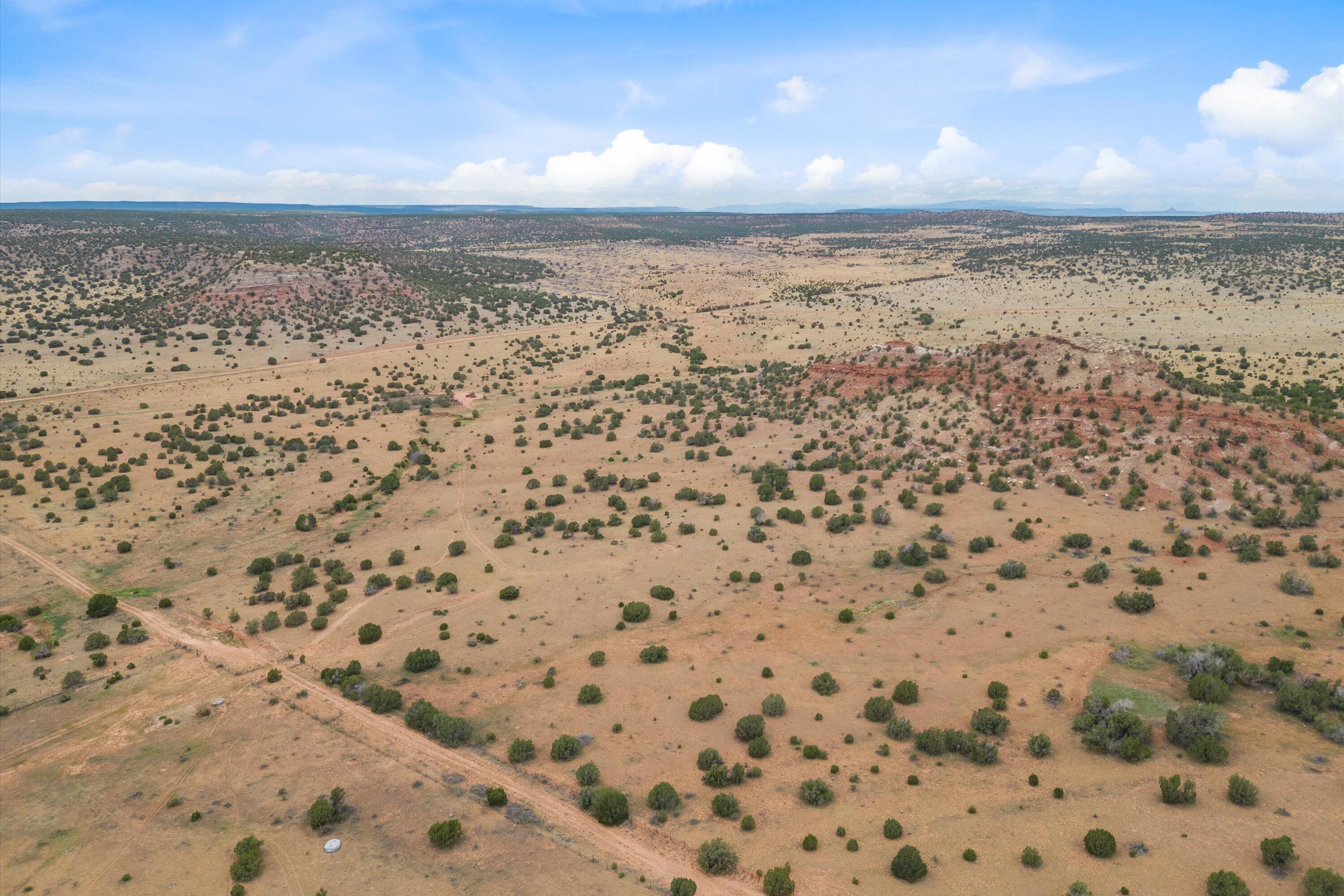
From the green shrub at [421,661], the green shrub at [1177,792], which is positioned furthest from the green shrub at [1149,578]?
the green shrub at [421,661]

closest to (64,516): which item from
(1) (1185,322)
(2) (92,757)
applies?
(2) (92,757)

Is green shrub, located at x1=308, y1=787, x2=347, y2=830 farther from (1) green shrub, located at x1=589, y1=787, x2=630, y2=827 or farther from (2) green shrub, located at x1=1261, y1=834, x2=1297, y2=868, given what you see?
(2) green shrub, located at x1=1261, y1=834, x2=1297, y2=868

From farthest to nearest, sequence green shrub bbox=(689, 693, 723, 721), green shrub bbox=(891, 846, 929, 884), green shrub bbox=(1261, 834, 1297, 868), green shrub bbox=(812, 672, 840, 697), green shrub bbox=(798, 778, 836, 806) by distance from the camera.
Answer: green shrub bbox=(812, 672, 840, 697) → green shrub bbox=(689, 693, 723, 721) → green shrub bbox=(798, 778, 836, 806) → green shrub bbox=(891, 846, 929, 884) → green shrub bbox=(1261, 834, 1297, 868)

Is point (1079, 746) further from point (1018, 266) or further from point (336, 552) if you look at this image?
point (1018, 266)

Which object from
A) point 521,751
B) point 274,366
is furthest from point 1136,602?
point 274,366

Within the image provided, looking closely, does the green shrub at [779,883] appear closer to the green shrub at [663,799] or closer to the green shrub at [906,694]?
the green shrub at [663,799]

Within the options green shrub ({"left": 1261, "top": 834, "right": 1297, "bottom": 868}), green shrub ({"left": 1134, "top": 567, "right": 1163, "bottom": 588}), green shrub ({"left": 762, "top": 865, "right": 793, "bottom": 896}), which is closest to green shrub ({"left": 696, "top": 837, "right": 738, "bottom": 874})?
green shrub ({"left": 762, "top": 865, "right": 793, "bottom": 896})
